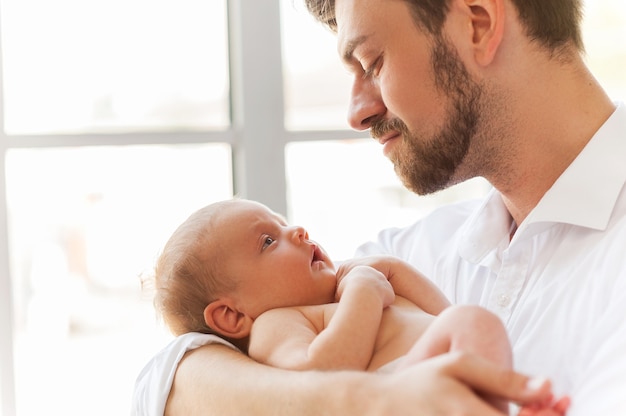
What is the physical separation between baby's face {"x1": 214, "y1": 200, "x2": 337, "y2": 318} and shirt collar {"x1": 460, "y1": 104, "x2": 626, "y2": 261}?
1.44 feet

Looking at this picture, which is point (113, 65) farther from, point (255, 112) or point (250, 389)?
point (250, 389)

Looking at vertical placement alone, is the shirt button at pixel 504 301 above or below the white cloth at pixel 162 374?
above

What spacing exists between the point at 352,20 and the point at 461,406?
1.02 m

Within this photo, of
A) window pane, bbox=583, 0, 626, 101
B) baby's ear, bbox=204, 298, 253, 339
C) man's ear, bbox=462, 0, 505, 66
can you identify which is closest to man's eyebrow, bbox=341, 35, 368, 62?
man's ear, bbox=462, 0, 505, 66

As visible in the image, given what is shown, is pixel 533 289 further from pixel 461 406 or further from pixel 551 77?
pixel 461 406

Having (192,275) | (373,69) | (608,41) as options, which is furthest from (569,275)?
(608,41)

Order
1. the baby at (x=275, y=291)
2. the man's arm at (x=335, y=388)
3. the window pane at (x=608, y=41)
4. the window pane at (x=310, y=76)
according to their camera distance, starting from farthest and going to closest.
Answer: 1. the window pane at (x=608, y=41)
2. the window pane at (x=310, y=76)
3. the baby at (x=275, y=291)
4. the man's arm at (x=335, y=388)

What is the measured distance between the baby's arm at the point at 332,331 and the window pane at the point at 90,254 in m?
0.76

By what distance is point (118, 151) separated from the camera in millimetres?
2236

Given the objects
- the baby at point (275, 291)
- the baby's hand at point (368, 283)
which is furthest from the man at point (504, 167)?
the baby's hand at point (368, 283)

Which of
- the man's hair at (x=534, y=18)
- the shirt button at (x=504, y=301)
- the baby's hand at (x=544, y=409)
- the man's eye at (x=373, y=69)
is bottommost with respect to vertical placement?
the baby's hand at (x=544, y=409)

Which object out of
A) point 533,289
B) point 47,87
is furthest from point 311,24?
point 533,289

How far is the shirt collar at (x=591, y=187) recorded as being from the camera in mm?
1517

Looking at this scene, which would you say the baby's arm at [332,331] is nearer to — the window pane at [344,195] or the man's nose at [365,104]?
the man's nose at [365,104]
